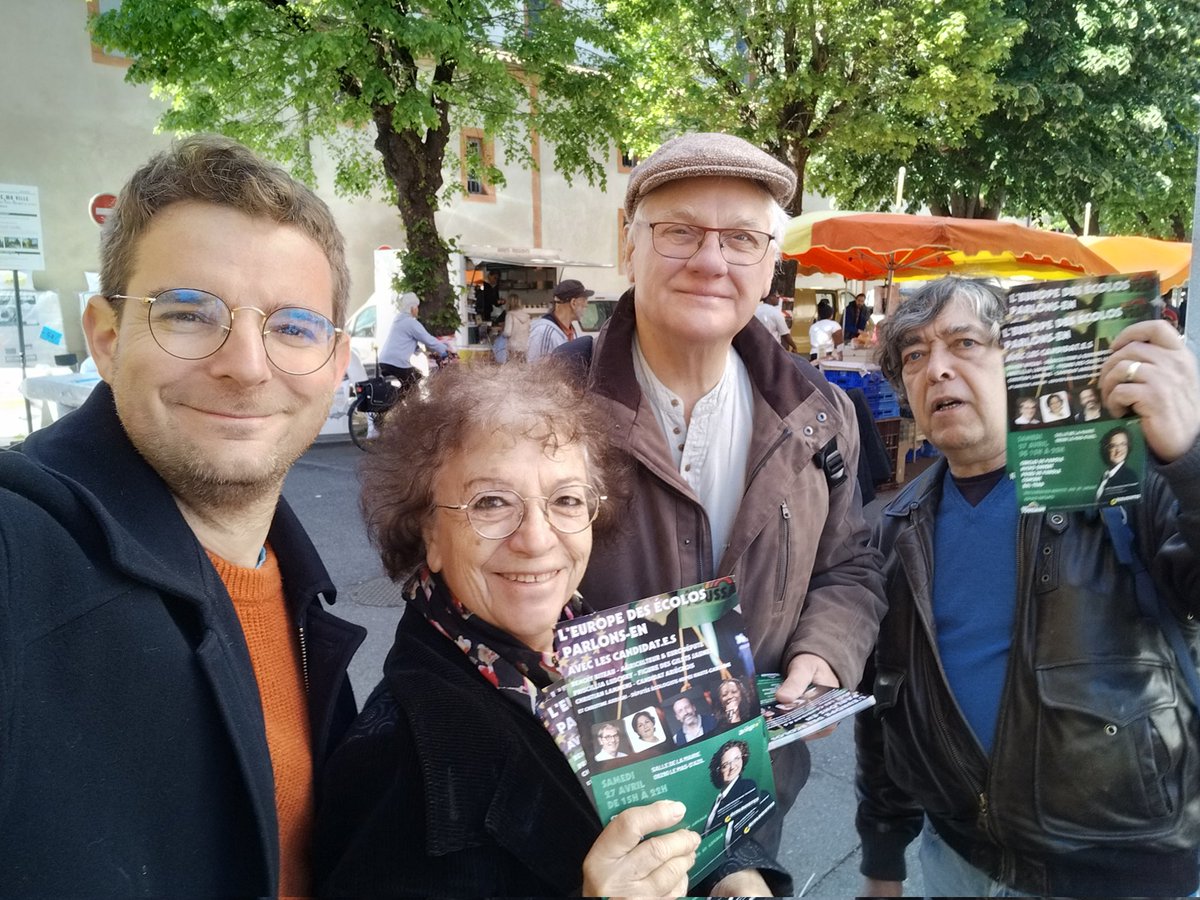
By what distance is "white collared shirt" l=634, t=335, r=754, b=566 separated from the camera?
194 cm

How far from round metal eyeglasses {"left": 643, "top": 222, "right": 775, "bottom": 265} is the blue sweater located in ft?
2.59

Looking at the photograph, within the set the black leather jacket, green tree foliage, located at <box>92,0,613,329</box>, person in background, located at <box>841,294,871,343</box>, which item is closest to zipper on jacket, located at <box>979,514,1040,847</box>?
the black leather jacket

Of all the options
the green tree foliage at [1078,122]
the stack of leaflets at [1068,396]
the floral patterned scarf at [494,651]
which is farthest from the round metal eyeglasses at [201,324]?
the green tree foliage at [1078,122]

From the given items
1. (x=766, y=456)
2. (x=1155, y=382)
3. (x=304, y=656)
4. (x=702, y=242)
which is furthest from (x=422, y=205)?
(x=1155, y=382)

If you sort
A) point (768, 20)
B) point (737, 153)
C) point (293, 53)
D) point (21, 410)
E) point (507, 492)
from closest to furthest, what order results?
point (507, 492)
point (737, 153)
point (293, 53)
point (21, 410)
point (768, 20)

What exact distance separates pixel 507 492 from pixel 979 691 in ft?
3.82

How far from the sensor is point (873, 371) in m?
8.67

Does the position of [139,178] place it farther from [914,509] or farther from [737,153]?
[914,509]

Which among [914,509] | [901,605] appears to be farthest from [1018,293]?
[901,605]

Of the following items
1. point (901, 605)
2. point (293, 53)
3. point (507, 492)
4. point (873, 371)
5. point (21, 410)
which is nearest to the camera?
point (507, 492)

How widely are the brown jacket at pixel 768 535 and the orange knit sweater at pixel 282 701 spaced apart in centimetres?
62

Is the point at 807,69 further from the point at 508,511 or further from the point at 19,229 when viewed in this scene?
the point at 508,511

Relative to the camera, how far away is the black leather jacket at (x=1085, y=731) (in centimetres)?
167

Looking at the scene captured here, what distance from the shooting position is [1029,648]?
1758 millimetres
